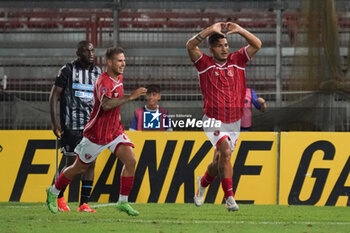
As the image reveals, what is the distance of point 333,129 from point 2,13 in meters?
5.87

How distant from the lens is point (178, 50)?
38.3ft

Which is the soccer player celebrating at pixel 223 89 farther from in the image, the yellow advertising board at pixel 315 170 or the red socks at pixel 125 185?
the yellow advertising board at pixel 315 170

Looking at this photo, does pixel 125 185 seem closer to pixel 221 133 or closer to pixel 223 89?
pixel 221 133

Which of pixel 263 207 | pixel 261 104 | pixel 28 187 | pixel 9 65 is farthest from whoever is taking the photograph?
pixel 9 65

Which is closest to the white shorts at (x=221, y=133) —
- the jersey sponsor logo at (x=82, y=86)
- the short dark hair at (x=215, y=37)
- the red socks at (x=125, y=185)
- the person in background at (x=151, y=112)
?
the short dark hair at (x=215, y=37)

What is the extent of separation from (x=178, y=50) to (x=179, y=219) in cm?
485

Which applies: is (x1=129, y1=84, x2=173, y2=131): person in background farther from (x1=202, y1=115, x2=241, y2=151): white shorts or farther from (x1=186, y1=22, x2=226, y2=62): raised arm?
(x1=186, y1=22, x2=226, y2=62): raised arm

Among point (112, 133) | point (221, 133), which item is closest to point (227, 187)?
point (221, 133)

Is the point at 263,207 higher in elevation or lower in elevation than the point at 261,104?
lower

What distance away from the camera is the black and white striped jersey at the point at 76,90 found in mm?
8211

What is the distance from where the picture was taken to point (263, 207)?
867 centimetres

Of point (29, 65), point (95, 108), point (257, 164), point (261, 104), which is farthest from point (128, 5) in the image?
point (95, 108)

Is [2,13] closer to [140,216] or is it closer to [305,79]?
[305,79]

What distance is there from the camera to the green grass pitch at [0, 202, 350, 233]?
6.25 m
